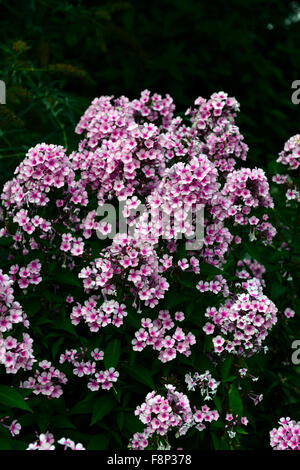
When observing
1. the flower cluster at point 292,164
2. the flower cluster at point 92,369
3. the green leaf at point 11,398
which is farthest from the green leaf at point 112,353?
the flower cluster at point 292,164

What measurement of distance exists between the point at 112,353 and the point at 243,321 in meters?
0.62

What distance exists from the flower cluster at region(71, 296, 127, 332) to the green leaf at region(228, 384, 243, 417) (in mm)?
640

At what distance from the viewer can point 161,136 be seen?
3018 millimetres

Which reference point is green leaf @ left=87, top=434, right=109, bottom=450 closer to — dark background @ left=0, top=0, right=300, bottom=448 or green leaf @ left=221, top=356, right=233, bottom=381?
green leaf @ left=221, top=356, right=233, bottom=381

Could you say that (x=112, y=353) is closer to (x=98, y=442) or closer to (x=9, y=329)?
(x=98, y=442)

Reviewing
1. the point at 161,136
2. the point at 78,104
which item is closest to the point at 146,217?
the point at 161,136

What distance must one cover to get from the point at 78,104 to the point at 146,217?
6.48 feet

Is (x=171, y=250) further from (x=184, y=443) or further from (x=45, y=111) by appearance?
(x=45, y=111)

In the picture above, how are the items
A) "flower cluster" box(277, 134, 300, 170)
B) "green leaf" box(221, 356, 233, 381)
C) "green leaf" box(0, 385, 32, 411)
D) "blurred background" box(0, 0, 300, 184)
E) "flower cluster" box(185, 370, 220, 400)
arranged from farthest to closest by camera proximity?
"blurred background" box(0, 0, 300, 184)
"flower cluster" box(277, 134, 300, 170)
"green leaf" box(221, 356, 233, 381)
"flower cluster" box(185, 370, 220, 400)
"green leaf" box(0, 385, 32, 411)

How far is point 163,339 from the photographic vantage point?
2.79 meters

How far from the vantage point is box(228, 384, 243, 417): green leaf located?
2818mm

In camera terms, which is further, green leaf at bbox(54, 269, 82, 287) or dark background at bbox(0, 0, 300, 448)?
dark background at bbox(0, 0, 300, 448)

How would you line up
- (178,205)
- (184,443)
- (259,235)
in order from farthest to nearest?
1. (259,235)
2. (184,443)
3. (178,205)

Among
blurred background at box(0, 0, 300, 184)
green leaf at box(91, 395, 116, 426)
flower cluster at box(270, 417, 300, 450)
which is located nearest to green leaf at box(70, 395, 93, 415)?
green leaf at box(91, 395, 116, 426)
